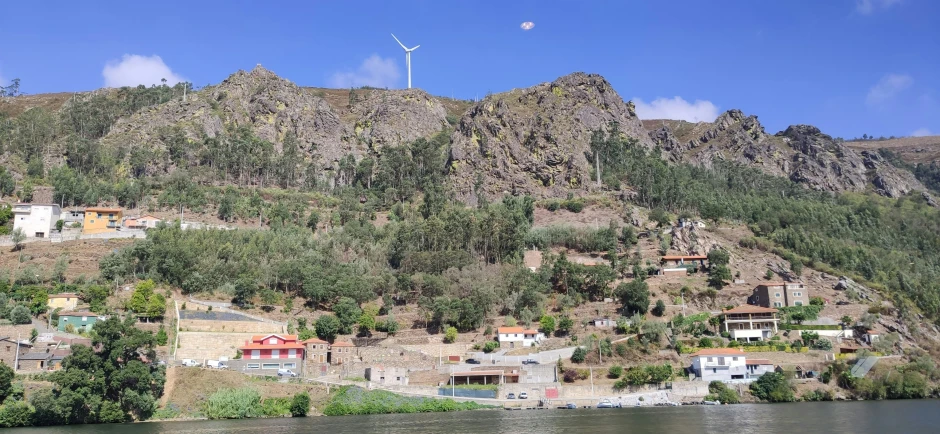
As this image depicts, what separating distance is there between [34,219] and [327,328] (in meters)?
43.4

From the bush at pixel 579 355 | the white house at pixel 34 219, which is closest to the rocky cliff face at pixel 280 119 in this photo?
the white house at pixel 34 219

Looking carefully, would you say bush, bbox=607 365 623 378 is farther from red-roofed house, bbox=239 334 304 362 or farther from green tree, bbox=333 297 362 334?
red-roofed house, bbox=239 334 304 362

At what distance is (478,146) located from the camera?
140500 mm

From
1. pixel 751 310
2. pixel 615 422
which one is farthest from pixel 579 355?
pixel 751 310

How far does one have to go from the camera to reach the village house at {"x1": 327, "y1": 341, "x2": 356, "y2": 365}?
66.8 meters

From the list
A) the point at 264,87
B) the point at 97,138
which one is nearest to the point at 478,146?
the point at 264,87

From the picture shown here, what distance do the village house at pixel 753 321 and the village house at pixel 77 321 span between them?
59921 millimetres

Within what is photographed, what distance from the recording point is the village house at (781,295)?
82.8 m

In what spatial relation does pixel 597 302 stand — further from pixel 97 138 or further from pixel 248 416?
pixel 97 138

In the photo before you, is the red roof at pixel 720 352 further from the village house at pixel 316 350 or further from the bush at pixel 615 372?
the village house at pixel 316 350

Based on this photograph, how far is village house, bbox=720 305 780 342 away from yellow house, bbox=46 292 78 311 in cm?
6347

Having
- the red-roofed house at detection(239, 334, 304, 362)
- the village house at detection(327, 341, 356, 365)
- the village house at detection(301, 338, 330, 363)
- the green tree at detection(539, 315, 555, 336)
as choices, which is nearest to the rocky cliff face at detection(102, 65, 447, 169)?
the red-roofed house at detection(239, 334, 304, 362)

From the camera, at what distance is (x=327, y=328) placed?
7175 cm

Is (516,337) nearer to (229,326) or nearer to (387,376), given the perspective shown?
(387,376)
